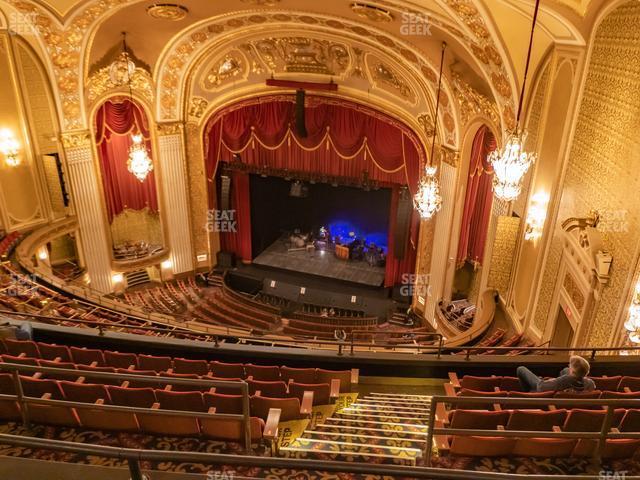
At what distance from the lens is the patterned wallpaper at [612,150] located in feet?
17.0

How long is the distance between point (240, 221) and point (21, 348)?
10433 mm

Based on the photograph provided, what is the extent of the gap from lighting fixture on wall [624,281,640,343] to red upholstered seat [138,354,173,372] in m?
4.46

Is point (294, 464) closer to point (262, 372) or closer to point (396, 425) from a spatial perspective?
point (396, 425)

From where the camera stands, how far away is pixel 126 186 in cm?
1373

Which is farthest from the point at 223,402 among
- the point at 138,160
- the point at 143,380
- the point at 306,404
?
the point at 138,160

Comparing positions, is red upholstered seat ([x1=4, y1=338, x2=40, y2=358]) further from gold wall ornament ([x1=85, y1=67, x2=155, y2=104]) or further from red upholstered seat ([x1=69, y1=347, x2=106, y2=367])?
gold wall ornament ([x1=85, y1=67, x2=155, y2=104])

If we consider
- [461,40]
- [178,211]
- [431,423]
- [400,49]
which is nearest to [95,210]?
[178,211]

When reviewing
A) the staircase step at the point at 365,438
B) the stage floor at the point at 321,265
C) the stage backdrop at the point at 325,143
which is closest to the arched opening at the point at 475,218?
the stage backdrop at the point at 325,143

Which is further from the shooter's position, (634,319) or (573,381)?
(634,319)

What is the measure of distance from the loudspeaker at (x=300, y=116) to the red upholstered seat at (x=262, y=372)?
8679 millimetres

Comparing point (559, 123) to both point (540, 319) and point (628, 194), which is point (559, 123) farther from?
point (540, 319)

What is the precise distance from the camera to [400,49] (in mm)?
9781

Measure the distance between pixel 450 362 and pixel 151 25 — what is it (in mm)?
9086

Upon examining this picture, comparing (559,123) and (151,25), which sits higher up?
(151,25)
